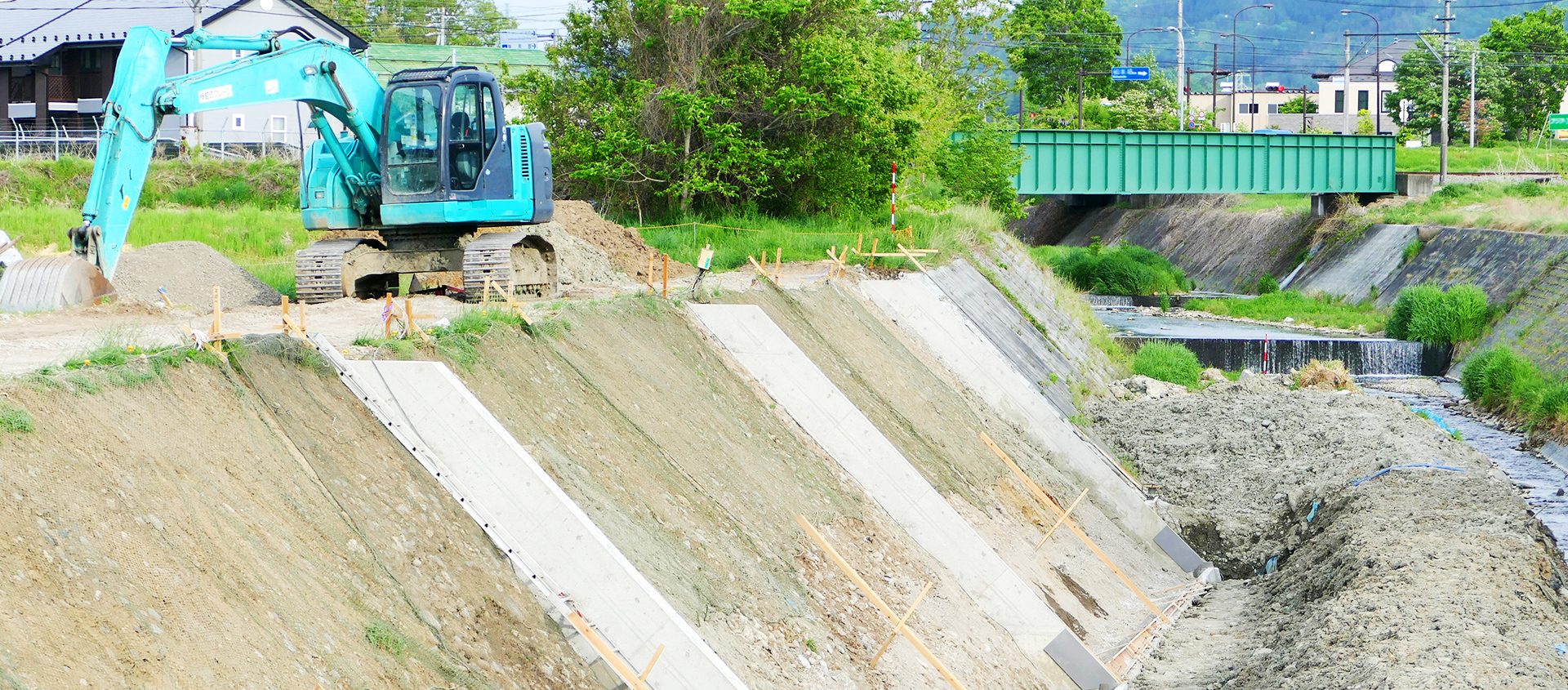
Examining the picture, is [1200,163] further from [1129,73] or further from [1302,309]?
[1129,73]

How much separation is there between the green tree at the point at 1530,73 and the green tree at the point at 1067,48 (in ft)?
79.0

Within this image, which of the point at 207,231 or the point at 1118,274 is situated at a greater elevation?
the point at 207,231

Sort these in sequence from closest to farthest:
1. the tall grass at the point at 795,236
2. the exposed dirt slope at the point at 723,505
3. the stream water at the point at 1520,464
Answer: the exposed dirt slope at the point at 723,505, the stream water at the point at 1520,464, the tall grass at the point at 795,236

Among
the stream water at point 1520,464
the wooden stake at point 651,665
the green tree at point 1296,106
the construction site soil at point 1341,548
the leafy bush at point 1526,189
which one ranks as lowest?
the stream water at point 1520,464

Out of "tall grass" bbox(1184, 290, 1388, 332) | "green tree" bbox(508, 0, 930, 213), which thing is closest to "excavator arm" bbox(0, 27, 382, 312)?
"green tree" bbox(508, 0, 930, 213)

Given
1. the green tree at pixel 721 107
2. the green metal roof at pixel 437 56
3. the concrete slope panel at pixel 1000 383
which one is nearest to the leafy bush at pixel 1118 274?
the green tree at pixel 721 107

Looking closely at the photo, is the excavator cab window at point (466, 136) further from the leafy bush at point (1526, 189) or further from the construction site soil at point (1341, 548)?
the leafy bush at point (1526, 189)

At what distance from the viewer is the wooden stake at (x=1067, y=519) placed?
1781 centimetres

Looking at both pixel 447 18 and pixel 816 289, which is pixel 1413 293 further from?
pixel 447 18

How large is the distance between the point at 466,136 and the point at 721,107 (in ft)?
40.6

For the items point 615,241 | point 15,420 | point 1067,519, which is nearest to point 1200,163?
point 615,241

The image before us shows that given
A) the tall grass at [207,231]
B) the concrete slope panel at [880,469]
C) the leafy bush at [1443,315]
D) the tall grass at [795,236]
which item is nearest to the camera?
the concrete slope panel at [880,469]

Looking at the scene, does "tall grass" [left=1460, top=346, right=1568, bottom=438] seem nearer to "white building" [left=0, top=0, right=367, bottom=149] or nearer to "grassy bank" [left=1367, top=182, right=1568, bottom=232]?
"grassy bank" [left=1367, top=182, right=1568, bottom=232]

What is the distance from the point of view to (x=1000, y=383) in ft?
78.4
